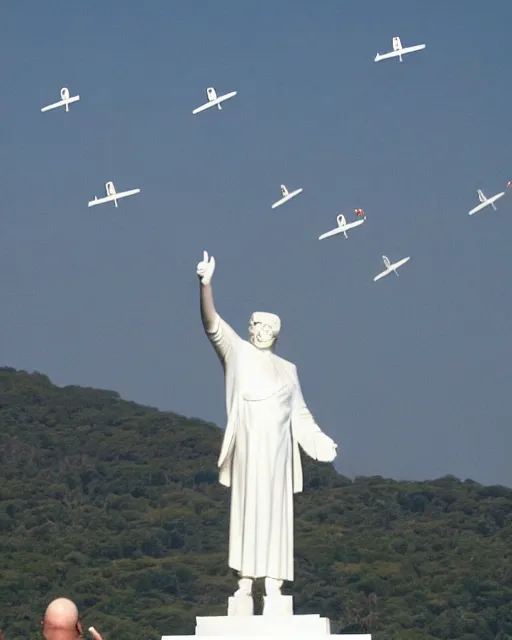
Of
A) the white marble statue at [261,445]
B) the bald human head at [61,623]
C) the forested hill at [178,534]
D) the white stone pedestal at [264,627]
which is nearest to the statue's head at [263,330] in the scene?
the white marble statue at [261,445]

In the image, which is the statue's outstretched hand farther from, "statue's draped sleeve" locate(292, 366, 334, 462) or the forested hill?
the forested hill

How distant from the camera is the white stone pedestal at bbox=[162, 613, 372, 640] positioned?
1622cm

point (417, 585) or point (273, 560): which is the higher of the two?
point (417, 585)

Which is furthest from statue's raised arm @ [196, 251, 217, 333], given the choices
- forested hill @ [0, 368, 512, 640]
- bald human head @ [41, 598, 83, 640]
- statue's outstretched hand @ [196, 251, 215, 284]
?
forested hill @ [0, 368, 512, 640]

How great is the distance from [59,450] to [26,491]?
112 inches

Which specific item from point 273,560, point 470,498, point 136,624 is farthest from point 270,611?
point 470,498

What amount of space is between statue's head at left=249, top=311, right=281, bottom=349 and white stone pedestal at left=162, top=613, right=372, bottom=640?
2253mm

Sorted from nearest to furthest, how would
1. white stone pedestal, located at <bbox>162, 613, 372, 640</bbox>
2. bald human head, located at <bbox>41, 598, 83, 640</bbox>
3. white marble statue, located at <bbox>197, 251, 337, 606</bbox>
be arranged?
bald human head, located at <bbox>41, 598, 83, 640</bbox> < white stone pedestal, located at <bbox>162, 613, 372, 640</bbox> < white marble statue, located at <bbox>197, 251, 337, 606</bbox>

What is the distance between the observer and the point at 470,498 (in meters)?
71.3

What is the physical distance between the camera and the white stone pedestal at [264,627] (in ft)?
53.2

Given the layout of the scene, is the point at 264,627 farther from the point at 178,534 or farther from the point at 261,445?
the point at 178,534

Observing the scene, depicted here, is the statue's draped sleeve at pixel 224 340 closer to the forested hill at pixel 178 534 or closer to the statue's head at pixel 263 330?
the statue's head at pixel 263 330

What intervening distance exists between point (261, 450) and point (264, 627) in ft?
4.79

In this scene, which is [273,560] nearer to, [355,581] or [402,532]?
[355,581]
